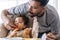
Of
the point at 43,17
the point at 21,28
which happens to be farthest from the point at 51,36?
the point at 21,28

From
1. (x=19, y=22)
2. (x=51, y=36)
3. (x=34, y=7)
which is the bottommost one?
(x=51, y=36)

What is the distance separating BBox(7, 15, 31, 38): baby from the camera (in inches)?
57.7

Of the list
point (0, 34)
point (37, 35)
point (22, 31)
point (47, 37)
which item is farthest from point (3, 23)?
point (47, 37)

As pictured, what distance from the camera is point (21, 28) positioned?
149 centimetres

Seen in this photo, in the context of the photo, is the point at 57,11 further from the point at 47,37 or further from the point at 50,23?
the point at 47,37

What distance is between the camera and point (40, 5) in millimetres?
1446

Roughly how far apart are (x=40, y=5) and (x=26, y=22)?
0.23 m

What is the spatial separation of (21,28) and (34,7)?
0.26 metres

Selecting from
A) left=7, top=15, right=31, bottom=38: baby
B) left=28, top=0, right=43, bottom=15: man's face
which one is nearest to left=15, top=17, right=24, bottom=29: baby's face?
left=7, top=15, right=31, bottom=38: baby

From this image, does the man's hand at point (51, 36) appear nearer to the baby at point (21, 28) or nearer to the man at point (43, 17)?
the man at point (43, 17)

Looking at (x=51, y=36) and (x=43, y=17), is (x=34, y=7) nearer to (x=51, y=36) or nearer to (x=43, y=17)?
(x=43, y=17)

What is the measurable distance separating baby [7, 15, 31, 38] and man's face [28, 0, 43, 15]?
99 millimetres

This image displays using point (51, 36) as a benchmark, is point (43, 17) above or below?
above

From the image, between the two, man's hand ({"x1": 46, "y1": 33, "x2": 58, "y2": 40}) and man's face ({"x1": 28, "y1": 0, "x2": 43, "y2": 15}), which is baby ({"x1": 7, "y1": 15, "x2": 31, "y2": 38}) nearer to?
man's face ({"x1": 28, "y1": 0, "x2": 43, "y2": 15})
